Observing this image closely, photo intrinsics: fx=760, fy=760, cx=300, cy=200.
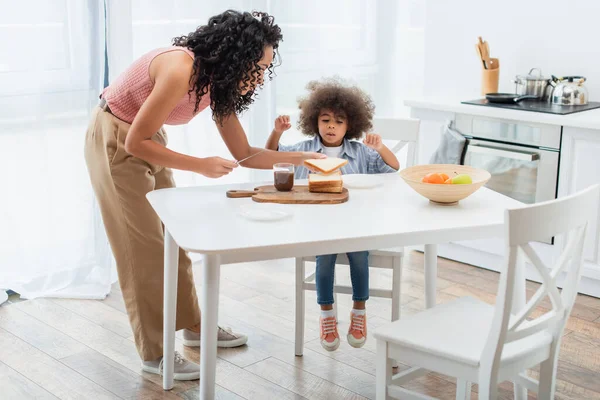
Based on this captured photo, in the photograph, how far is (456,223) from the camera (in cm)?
202

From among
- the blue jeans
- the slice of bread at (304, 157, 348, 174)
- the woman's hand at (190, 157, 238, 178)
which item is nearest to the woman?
the woman's hand at (190, 157, 238, 178)

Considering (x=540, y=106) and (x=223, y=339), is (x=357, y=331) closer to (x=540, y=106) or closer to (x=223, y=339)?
(x=223, y=339)

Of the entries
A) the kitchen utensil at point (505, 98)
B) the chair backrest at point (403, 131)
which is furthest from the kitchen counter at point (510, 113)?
the chair backrest at point (403, 131)

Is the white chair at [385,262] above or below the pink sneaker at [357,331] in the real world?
above

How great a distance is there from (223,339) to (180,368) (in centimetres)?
28

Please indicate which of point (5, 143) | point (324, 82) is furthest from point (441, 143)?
point (5, 143)

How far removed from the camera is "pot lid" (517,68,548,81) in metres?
3.62

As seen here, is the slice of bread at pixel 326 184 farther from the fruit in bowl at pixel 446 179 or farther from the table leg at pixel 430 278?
the table leg at pixel 430 278

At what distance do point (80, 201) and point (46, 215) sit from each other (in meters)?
0.17

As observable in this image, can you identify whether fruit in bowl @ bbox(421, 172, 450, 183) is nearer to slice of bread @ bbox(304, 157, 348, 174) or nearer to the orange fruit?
the orange fruit

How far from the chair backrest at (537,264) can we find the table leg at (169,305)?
1.00 m

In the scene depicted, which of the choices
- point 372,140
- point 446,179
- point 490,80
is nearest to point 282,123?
point 372,140

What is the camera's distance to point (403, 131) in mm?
2908

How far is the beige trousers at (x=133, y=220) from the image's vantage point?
2490 millimetres
